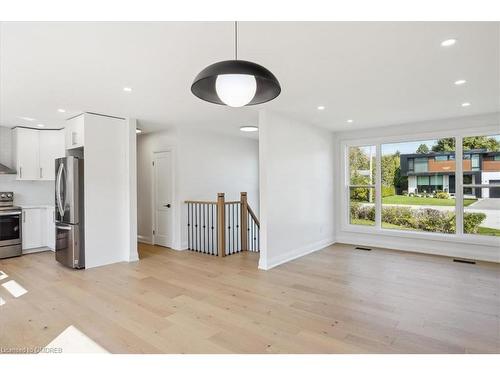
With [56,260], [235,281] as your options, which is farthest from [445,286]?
[56,260]

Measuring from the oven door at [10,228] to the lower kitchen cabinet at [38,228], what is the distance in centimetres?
13

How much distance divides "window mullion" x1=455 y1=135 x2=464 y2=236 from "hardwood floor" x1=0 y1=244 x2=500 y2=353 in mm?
820

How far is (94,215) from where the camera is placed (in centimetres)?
→ 471

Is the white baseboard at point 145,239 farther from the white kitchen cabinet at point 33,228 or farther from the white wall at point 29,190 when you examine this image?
the white wall at point 29,190

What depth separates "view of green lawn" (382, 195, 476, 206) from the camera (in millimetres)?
5451

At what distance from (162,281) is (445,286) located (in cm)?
377

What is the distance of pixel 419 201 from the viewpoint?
585 cm

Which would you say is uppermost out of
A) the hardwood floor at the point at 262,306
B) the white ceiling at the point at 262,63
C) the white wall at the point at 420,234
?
the white ceiling at the point at 262,63

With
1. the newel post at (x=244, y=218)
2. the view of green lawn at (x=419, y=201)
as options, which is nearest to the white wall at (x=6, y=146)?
the newel post at (x=244, y=218)

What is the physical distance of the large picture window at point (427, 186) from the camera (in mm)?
5133

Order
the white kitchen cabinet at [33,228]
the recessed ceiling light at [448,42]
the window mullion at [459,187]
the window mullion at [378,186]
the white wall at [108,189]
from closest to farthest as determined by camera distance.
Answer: the recessed ceiling light at [448,42] < the white wall at [108,189] < the window mullion at [459,187] < the white kitchen cabinet at [33,228] < the window mullion at [378,186]

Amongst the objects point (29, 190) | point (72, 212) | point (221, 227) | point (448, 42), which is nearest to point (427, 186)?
point (448, 42)

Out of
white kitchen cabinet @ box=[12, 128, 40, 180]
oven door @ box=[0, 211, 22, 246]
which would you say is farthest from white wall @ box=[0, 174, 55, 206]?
oven door @ box=[0, 211, 22, 246]
